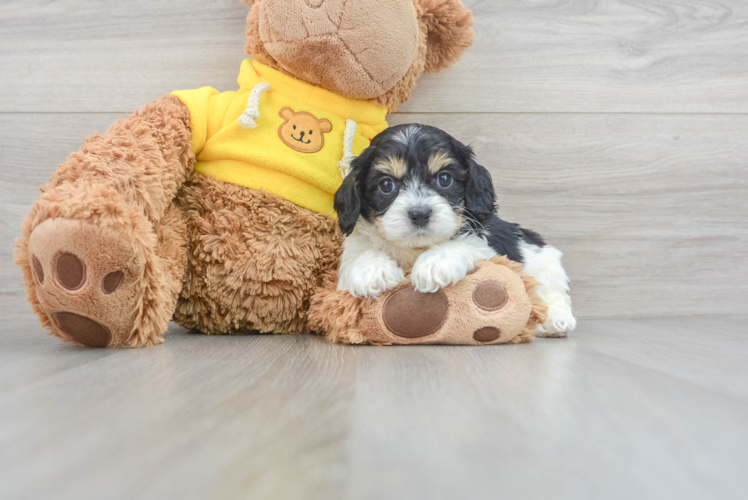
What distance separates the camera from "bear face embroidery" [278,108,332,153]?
4.89 ft

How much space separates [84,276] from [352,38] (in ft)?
2.91

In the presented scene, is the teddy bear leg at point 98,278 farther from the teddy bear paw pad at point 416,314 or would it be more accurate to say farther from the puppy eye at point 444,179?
the puppy eye at point 444,179

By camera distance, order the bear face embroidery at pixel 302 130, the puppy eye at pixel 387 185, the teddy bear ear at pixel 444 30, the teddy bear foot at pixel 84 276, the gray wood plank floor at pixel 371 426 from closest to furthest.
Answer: the gray wood plank floor at pixel 371 426 < the teddy bear foot at pixel 84 276 < the puppy eye at pixel 387 185 < the bear face embroidery at pixel 302 130 < the teddy bear ear at pixel 444 30

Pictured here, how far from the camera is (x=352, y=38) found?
1.41 meters

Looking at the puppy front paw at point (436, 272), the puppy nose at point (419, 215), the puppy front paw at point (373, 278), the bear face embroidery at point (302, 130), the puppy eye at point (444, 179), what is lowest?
the puppy front paw at point (373, 278)

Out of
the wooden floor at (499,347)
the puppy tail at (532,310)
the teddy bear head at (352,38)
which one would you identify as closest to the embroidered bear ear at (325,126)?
the teddy bear head at (352,38)

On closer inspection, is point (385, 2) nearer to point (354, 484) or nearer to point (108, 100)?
point (108, 100)

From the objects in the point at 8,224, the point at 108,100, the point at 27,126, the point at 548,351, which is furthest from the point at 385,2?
the point at 8,224

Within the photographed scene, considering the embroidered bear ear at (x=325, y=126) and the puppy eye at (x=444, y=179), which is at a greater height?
the embroidered bear ear at (x=325, y=126)

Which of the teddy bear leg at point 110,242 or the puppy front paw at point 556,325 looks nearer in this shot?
the teddy bear leg at point 110,242

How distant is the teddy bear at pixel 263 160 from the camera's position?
53.2 inches

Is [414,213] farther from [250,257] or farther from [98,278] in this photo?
[98,278]

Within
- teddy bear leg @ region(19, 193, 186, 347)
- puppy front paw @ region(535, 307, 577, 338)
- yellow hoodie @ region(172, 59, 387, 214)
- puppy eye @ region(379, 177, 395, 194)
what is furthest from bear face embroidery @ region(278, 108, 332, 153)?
puppy front paw @ region(535, 307, 577, 338)

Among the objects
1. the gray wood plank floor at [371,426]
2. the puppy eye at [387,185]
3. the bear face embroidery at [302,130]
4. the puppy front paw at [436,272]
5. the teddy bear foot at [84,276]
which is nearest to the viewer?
the gray wood plank floor at [371,426]
